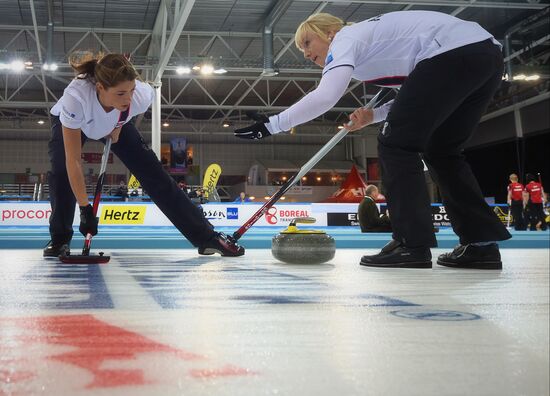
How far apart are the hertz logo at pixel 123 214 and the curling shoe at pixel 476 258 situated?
299 inches

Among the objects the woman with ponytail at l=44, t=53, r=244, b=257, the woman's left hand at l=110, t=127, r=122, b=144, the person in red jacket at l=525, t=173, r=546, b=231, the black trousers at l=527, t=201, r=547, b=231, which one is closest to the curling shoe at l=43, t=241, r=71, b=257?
the woman with ponytail at l=44, t=53, r=244, b=257

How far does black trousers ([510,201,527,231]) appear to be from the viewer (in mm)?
A: 9241

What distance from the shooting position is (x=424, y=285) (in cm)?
103

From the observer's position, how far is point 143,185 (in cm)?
204

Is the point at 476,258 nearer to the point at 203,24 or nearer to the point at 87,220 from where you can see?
the point at 87,220

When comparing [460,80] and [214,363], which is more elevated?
[460,80]

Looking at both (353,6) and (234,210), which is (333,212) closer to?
(234,210)

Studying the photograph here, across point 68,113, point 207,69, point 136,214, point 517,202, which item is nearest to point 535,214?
point 517,202

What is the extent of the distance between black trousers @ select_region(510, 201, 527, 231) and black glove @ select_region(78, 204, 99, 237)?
8978 mm

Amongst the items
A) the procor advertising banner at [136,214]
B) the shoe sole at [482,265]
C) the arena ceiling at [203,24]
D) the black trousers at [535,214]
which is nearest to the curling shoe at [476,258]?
the shoe sole at [482,265]

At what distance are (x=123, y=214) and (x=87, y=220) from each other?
23.3ft

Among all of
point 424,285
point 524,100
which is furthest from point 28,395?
point 524,100

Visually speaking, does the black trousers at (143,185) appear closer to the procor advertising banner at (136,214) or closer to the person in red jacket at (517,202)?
the procor advertising banner at (136,214)

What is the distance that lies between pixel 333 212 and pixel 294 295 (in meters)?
9.05
